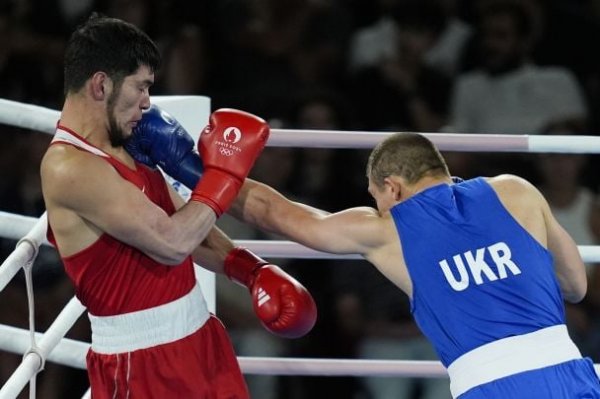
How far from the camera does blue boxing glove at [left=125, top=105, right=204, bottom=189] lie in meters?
2.75

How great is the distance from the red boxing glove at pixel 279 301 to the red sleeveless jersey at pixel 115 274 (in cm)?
20

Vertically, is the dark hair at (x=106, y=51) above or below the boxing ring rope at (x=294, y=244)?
above

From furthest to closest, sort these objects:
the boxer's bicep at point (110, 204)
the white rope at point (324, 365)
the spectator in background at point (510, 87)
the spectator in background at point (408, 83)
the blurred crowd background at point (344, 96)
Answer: the spectator in background at point (408, 83), the spectator in background at point (510, 87), the blurred crowd background at point (344, 96), the white rope at point (324, 365), the boxer's bicep at point (110, 204)

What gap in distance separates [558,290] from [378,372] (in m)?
0.66

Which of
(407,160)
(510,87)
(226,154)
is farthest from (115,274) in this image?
(510,87)

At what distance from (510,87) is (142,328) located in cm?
282

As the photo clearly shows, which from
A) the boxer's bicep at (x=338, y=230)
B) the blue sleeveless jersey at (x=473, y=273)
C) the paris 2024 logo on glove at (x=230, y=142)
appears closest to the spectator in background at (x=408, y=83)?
the boxer's bicep at (x=338, y=230)

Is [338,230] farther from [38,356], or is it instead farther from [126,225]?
[38,356]

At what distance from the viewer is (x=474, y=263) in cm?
269

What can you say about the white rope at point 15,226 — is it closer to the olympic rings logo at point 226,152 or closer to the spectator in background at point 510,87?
the olympic rings logo at point 226,152

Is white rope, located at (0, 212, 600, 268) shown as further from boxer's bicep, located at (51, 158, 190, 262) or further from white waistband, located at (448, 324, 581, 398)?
white waistband, located at (448, 324, 581, 398)

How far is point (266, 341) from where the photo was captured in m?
4.52

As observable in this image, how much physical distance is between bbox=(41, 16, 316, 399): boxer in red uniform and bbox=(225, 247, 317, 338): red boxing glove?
14 centimetres

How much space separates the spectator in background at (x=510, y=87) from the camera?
16.4 ft
